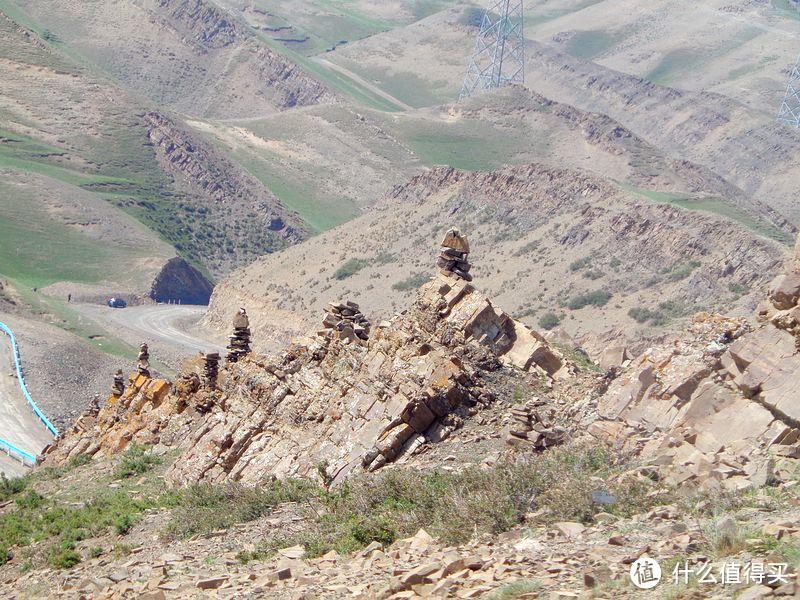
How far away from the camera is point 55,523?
23578mm

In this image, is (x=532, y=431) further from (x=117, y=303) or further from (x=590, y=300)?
(x=117, y=303)

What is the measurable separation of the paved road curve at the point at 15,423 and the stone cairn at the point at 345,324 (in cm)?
2040

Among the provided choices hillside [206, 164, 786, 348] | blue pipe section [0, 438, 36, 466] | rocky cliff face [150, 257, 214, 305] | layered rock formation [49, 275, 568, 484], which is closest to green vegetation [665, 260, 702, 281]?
hillside [206, 164, 786, 348]

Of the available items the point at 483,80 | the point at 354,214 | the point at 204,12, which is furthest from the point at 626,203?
the point at 204,12

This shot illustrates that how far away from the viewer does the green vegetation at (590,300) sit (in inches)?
2598

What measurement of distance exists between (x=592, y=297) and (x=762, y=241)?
9.68 meters

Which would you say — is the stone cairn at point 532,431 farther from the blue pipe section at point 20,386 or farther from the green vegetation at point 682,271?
the green vegetation at point 682,271

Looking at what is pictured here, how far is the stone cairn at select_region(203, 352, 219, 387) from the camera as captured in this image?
30.9 m

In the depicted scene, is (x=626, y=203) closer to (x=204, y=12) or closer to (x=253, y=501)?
(x=253, y=501)

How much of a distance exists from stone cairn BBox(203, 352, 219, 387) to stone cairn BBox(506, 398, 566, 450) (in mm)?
11843

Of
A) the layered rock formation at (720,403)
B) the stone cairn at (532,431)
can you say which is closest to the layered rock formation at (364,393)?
the stone cairn at (532,431)

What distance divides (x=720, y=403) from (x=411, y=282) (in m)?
58.2

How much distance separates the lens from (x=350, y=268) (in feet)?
268

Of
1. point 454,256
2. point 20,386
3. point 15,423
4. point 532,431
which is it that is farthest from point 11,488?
point 20,386
